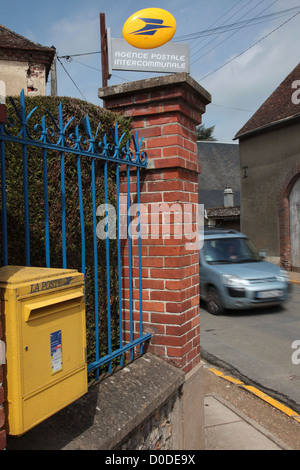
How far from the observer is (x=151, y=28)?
3.84m

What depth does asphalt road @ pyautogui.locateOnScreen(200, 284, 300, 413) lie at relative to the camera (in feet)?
15.5

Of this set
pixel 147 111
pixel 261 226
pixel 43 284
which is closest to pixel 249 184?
pixel 261 226

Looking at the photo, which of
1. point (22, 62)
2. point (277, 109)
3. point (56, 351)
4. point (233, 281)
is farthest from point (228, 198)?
point (56, 351)

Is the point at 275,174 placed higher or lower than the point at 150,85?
higher

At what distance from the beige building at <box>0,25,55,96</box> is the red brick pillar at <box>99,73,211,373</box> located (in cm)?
1013

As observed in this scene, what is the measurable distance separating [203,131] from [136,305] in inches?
1743

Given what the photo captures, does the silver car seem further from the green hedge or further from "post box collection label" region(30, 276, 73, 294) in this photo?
"post box collection label" region(30, 276, 73, 294)

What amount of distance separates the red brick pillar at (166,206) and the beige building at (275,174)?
1215 centimetres

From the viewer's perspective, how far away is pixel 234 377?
499 centimetres

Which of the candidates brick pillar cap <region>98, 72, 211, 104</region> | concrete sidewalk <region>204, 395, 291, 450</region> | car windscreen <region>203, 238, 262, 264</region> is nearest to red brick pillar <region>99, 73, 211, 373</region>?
brick pillar cap <region>98, 72, 211, 104</region>

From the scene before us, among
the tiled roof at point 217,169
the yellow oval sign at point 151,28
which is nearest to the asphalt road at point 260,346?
the yellow oval sign at point 151,28

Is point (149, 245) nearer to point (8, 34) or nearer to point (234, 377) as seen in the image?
point (234, 377)

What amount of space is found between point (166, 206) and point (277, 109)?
14.3 metres

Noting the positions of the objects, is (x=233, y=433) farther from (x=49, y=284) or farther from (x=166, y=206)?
(x=49, y=284)
